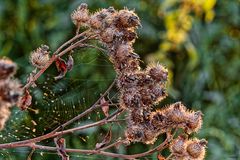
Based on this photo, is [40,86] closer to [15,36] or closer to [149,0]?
[15,36]

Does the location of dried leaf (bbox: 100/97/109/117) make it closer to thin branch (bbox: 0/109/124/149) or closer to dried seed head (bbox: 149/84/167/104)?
thin branch (bbox: 0/109/124/149)

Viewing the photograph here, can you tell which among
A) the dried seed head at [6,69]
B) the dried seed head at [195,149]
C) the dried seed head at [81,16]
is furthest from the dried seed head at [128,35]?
the dried seed head at [6,69]

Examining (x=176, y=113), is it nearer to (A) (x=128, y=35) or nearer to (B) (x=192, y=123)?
(B) (x=192, y=123)

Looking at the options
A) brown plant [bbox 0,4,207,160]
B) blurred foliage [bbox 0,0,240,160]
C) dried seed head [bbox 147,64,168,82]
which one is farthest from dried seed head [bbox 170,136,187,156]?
blurred foliage [bbox 0,0,240,160]

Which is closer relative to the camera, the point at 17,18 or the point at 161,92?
the point at 161,92

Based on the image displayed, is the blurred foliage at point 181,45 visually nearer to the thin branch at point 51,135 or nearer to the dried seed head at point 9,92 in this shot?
the thin branch at point 51,135

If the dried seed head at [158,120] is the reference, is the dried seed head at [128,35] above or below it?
above

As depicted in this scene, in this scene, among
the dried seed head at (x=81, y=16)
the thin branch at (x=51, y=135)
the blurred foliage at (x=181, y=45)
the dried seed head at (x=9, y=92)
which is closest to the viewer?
the dried seed head at (x=9, y=92)

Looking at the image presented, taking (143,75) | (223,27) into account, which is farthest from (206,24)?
(143,75)
